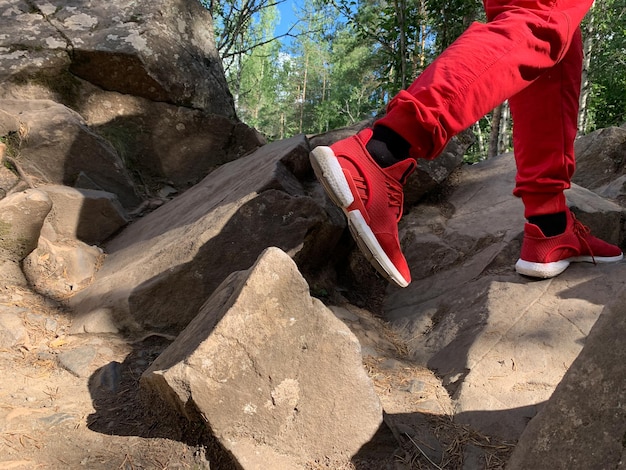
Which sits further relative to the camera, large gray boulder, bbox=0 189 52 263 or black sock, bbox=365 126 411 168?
large gray boulder, bbox=0 189 52 263

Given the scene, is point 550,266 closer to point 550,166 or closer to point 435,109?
point 550,166

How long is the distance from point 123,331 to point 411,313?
135 cm

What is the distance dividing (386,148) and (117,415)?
3.81ft

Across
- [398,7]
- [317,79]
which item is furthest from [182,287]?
[317,79]

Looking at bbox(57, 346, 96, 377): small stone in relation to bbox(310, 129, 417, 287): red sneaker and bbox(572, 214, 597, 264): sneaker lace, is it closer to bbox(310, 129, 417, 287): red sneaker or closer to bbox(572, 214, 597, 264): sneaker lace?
bbox(310, 129, 417, 287): red sneaker

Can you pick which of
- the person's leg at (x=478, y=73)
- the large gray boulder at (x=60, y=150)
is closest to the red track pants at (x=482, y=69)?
the person's leg at (x=478, y=73)

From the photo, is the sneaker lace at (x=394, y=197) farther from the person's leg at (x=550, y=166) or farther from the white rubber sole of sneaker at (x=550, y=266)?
the white rubber sole of sneaker at (x=550, y=266)

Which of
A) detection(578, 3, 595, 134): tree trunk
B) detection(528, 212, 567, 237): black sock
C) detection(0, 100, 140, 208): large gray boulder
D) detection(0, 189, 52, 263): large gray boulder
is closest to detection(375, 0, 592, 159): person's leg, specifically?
detection(528, 212, 567, 237): black sock

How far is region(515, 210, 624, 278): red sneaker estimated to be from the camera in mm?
2209

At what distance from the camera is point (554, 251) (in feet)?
7.27

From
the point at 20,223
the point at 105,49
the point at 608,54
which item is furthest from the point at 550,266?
the point at 608,54

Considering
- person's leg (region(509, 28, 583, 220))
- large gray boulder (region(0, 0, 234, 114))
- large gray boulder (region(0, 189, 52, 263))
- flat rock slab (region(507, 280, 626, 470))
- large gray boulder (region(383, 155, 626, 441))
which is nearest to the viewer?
flat rock slab (region(507, 280, 626, 470))

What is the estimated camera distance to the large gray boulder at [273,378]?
137cm

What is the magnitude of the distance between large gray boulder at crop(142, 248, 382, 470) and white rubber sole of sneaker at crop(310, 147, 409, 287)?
23cm
